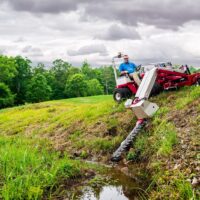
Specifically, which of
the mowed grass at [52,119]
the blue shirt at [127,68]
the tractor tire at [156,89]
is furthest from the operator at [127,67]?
the tractor tire at [156,89]

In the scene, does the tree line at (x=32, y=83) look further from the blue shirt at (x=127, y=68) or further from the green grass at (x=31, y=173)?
the green grass at (x=31, y=173)

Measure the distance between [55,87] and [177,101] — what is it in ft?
230

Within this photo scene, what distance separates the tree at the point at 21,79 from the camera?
68.2 m

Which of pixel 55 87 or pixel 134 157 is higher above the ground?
pixel 134 157

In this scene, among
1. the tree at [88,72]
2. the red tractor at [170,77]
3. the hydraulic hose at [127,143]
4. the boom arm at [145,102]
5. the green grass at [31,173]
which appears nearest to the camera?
the green grass at [31,173]

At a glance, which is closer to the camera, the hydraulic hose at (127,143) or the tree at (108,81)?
the hydraulic hose at (127,143)

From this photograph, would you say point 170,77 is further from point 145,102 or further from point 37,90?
point 37,90

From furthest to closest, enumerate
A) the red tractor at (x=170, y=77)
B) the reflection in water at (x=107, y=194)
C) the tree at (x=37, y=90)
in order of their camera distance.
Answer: the tree at (x=37, y=90) < the red tractor at (x=170, y=77) < the reflection in water at (x=107, y=194)

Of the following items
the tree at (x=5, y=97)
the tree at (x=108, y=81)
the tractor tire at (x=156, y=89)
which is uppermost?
the tractor tire at (x=156, y=89)

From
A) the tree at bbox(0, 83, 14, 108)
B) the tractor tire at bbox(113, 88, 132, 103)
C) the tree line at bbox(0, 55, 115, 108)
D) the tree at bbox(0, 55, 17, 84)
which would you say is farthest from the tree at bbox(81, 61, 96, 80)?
the tractor tire at bbox(113, 88, 132, 103)

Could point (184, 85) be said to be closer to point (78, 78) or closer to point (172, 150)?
point (172, 150)

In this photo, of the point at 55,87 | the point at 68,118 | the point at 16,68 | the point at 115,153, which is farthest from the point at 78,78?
the point at 115,153

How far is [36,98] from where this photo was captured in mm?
67000

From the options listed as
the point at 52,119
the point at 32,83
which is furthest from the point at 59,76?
the point at 52,119
